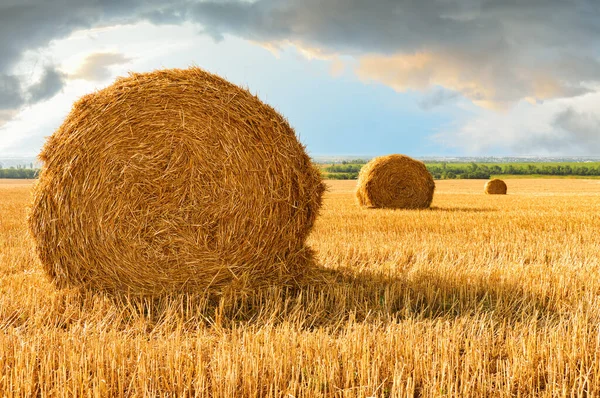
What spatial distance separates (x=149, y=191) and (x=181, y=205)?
1.15ft

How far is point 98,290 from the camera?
5742mm

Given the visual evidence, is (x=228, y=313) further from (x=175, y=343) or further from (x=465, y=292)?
(x=465, y=292)

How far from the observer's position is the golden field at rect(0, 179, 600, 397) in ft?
11.0

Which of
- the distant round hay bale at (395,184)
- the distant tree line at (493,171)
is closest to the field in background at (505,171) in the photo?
the distant tree line at (493,171)

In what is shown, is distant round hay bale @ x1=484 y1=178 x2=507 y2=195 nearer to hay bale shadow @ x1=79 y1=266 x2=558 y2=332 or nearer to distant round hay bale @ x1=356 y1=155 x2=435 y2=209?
distant round hay bale @ x1=356 y1=155 x2=435 y2=209

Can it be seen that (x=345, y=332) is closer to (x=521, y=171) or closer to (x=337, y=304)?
(x=337, y=304)

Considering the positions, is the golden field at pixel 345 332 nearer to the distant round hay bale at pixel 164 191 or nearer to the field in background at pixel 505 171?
the distant round hay bale at pixel 164 191

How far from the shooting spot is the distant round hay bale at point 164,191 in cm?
566

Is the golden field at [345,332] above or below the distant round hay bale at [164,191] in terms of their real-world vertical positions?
below

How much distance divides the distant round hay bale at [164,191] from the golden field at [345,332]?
0.33 m

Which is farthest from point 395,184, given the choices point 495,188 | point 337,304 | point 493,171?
point 493,171

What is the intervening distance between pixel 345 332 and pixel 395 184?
1198 cm

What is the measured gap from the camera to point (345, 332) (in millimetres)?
4453

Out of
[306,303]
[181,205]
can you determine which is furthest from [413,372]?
[181,205]
